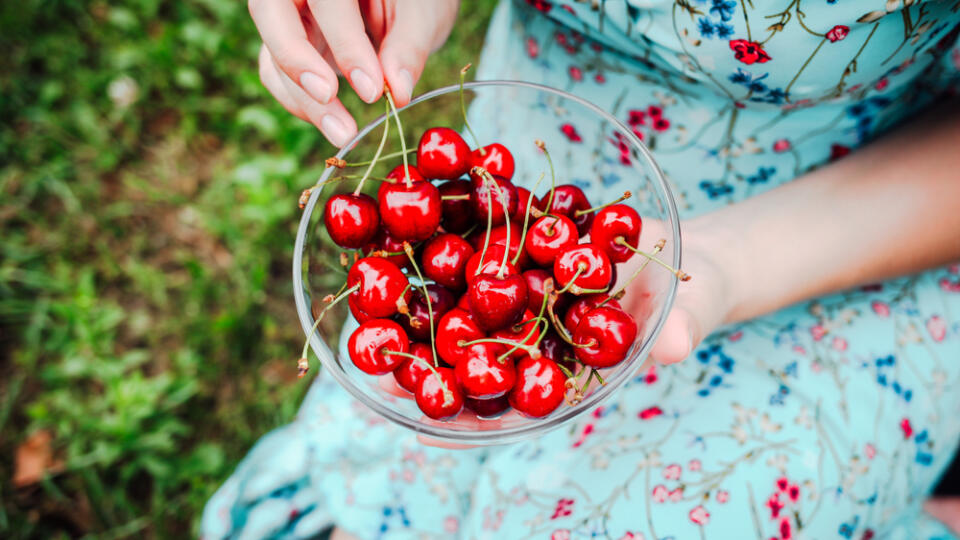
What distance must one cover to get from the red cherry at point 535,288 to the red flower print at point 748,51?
0.49 metres

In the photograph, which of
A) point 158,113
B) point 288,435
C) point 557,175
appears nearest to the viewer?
point 557,175

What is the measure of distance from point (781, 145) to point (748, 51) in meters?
0.30

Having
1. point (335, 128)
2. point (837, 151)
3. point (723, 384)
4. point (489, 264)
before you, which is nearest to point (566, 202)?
point (489, 264)

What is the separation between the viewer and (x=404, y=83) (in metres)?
0.99

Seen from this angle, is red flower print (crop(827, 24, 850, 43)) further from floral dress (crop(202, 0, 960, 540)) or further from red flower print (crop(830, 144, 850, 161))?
red flower print (crop(830, 144, 850, 161))

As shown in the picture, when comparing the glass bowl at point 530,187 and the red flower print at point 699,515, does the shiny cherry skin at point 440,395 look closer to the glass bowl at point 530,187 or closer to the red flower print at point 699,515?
the glass bowl at point 530,187

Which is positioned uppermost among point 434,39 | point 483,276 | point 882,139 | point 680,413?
point 882,139

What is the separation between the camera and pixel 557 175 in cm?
130

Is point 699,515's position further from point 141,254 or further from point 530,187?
point 141,254

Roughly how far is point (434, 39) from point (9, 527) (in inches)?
71.1

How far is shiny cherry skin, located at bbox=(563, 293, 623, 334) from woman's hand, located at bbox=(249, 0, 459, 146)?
42 cm

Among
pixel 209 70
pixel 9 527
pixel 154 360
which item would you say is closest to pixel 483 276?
pixel 154 360

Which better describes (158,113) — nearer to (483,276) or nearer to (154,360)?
(154,360)

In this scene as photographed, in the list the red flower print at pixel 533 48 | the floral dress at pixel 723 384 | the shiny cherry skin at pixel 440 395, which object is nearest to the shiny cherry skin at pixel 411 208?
the shiny cherry skin at pixel 440 395
